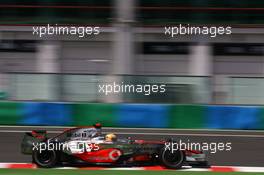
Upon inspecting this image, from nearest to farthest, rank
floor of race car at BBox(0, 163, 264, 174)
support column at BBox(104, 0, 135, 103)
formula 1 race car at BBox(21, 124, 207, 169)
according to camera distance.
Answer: formula 1 race car at BBox(21, 124, 207, 169)
floor of race car at BBox(0, 163, 264, 174)
support column at BBox(104, 0, 135, 103)

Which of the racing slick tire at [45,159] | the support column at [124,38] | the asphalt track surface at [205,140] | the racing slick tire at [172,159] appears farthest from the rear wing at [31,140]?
the support column at [124,38]

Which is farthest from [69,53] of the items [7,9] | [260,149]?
[260,149]

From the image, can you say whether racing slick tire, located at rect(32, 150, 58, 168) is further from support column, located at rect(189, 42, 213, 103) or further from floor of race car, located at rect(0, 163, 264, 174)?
support column, located at rect(189, 42, 213, 103)

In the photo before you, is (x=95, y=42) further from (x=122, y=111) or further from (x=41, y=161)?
(x=41, y=161)

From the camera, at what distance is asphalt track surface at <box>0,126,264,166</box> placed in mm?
10156

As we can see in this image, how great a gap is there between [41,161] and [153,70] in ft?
55.3

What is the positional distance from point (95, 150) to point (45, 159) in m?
0.76

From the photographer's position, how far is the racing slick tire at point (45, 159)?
29.2ft

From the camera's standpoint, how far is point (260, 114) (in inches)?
571

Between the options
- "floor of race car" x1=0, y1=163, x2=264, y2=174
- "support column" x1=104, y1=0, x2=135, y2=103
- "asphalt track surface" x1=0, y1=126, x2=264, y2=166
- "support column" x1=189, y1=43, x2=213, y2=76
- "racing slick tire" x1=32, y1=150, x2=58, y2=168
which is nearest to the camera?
"racing slick tire" x1=32, y1=150, x2=58, y2=168

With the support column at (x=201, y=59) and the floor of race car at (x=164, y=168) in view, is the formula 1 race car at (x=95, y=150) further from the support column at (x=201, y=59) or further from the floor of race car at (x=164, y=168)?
the support column at (x=201, y=59)

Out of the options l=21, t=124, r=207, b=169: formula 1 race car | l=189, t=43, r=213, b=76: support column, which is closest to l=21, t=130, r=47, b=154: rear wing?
l=21, t=124, r=207, b=169: formula 1 race car

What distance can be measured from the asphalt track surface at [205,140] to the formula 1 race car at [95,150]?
1.05 metres

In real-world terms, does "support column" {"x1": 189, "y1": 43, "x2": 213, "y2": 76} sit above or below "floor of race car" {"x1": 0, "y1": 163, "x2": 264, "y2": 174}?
above
